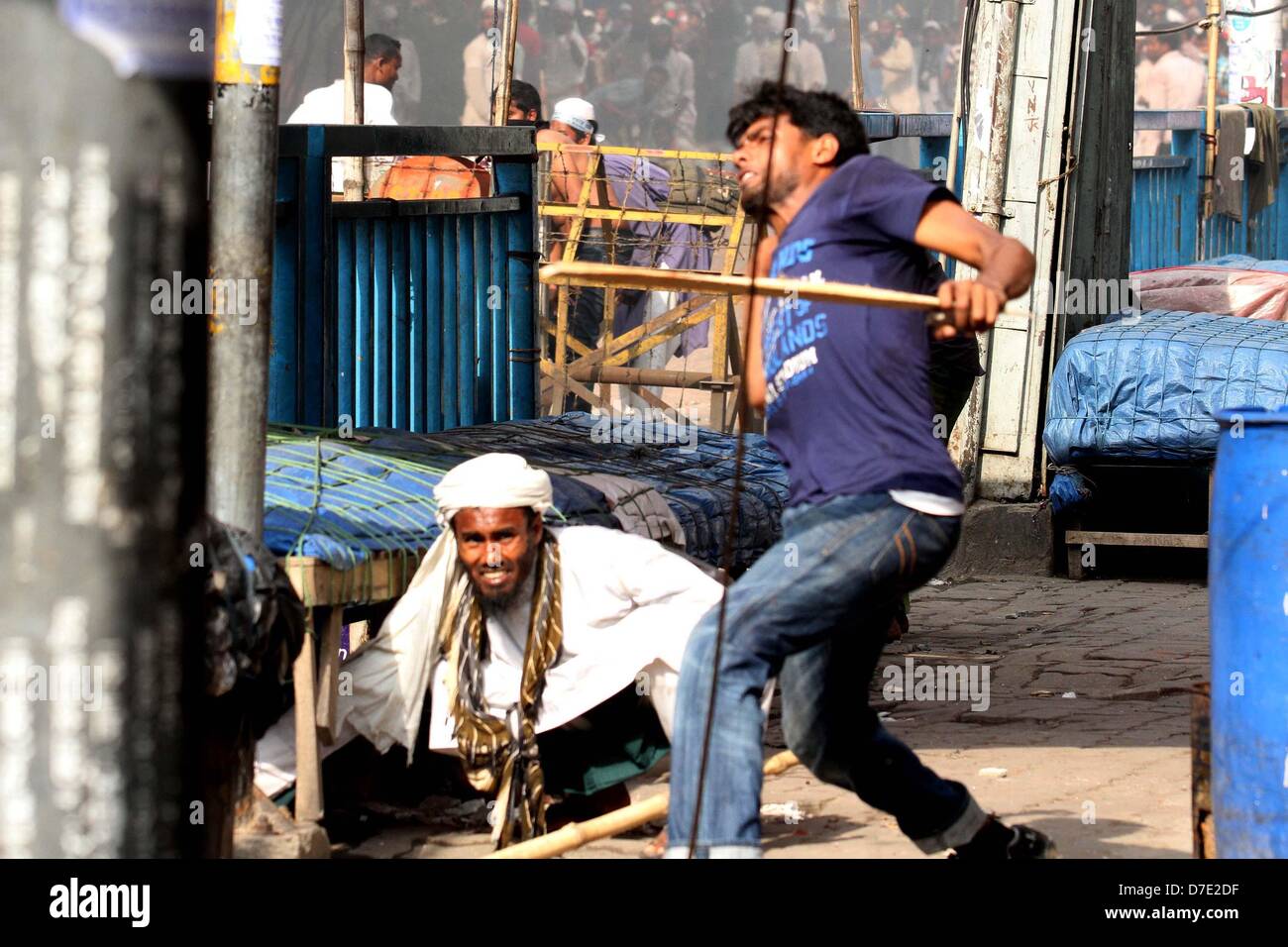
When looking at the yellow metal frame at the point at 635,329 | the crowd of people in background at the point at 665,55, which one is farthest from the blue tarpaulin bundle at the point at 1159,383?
the crowd of people in background at the point at 665,55

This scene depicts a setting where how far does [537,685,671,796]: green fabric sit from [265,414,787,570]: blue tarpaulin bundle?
2.02ft

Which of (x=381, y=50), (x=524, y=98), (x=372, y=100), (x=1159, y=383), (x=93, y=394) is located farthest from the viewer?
(x=524, y=98)

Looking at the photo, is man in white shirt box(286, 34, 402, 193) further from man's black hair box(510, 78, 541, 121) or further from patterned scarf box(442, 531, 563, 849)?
patterned scarf box(442, 531, 563, 849)

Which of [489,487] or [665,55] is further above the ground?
[665,55]

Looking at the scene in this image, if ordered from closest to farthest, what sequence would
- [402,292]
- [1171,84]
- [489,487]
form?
[489,487] < [402,292] < [1171,84]

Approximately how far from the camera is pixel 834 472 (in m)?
3.54

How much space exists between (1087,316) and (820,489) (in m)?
6.70

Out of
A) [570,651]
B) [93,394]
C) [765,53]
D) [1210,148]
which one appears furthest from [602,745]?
[765,53]

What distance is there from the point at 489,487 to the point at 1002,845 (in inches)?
60.8

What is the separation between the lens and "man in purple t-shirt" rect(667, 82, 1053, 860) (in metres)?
3.40

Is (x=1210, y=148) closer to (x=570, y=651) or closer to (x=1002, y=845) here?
(x=570, y=651)

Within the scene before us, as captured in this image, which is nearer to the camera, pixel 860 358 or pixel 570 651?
pixel 860 358

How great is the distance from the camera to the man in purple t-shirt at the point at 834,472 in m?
3.40

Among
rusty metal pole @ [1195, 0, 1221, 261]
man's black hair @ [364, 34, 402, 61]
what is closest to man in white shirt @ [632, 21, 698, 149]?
rusty metal pole @ [1195, 0, 1221, 261]
